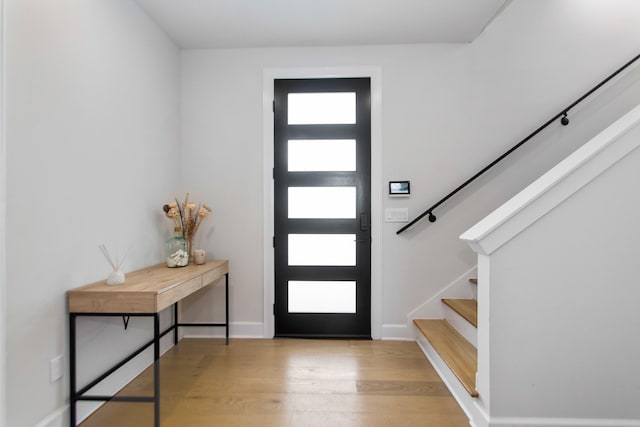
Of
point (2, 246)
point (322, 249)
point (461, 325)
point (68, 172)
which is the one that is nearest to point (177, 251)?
point (68, 172)

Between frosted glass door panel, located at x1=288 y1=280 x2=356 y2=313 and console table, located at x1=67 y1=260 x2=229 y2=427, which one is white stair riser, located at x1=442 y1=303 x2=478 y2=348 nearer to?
frosted glass door panel, located at x1=288 y1=280 x2=356 y2=313

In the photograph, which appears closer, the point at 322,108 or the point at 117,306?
the point at 117,306

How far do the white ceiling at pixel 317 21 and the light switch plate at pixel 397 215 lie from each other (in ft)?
5.07

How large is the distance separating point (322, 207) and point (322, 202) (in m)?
0.05

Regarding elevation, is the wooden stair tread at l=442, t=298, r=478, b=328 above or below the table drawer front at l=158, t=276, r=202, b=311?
below

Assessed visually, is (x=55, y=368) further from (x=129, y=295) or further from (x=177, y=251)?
(x=177, y=251)

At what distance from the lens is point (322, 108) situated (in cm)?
304

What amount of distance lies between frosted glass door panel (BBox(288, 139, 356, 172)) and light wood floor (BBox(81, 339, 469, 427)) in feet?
5.31

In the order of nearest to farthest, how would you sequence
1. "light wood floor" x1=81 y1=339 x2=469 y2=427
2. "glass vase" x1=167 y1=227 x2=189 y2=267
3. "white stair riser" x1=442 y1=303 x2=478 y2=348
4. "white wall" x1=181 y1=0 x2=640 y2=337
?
"light wood floor" x1=81 y1=339 x2=469 y2=427, "white stair riser" x1=442 y1=303 x2=478 y2=348, "glass vase" x1=167 y1=227 x2=189 y2=267, "white wall" x1=181 y1=0 x2=640 y2=337

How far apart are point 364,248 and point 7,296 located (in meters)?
2.41

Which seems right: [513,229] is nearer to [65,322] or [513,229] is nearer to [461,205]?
[461,205]

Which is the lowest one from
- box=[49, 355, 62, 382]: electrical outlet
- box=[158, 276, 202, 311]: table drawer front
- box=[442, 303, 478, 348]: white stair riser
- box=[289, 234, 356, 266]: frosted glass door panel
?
box=[442, 303, 478, 348]: white stair riser

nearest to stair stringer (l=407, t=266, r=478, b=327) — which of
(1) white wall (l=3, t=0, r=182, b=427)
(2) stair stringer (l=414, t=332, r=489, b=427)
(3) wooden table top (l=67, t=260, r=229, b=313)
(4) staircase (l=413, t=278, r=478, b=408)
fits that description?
(4) staircase (l=413, t=278, r=478, b=408)

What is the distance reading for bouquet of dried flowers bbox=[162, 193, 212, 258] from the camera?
2.55 m
